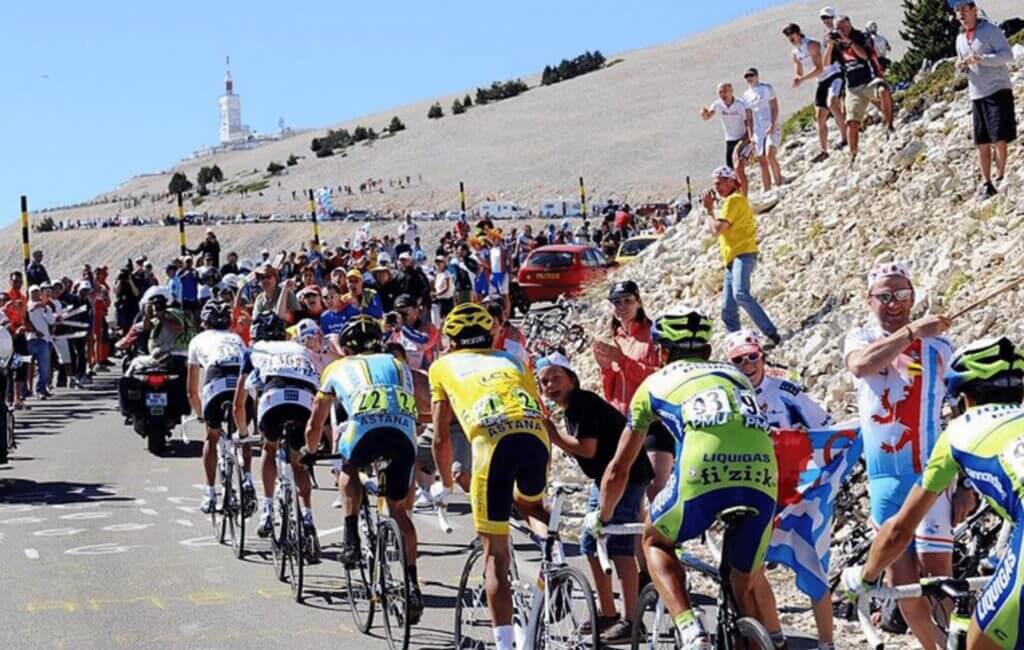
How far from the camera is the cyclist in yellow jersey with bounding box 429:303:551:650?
8.12m

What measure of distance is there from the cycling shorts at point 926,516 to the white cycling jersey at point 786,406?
62 cm

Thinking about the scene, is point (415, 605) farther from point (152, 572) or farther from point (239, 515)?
point (239, 515)

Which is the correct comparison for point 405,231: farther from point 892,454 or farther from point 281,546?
point 892,454

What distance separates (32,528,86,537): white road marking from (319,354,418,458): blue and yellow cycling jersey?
491 centimetres

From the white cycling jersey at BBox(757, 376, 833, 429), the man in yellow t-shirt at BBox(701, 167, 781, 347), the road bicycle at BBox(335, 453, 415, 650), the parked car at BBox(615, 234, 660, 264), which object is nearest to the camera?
the white cycling jersey at BBox(757, 376, 833, 429)

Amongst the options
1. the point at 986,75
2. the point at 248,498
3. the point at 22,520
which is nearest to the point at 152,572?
the point at 248,498

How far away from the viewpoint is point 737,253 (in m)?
15.8

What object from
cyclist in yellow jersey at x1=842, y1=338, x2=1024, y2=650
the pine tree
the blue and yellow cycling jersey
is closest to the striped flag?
cyclist in yellow jersey at x1=842, y1=338, x2=1024, y2=650

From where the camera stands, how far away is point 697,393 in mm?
6953

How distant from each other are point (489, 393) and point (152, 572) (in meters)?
5.04

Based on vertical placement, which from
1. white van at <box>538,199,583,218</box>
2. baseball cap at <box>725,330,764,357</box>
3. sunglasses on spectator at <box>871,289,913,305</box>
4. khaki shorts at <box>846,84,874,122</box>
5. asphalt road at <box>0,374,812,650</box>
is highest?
white van at <box>538,199,583,218</box>

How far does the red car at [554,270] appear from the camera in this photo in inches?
1384

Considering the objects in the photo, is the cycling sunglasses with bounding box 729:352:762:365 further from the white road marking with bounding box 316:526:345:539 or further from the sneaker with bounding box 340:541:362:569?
the white road marking with bounding box 316:526:345:539

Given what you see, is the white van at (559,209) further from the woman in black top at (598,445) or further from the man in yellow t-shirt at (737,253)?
the woman in black top at (598,445)
